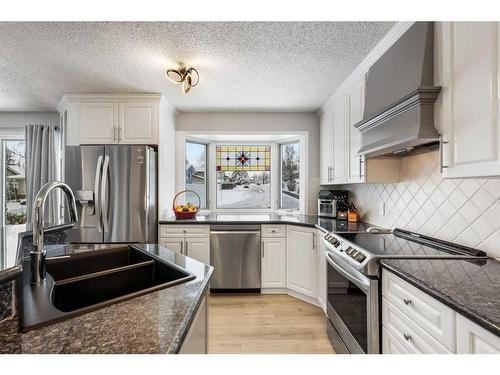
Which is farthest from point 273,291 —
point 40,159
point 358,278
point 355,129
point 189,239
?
point 40,159

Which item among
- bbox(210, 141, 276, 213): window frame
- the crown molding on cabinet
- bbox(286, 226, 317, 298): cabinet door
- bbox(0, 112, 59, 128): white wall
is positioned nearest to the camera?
bbox(286, 226, 317, 298): cabinet door

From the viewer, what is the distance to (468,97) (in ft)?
3.80

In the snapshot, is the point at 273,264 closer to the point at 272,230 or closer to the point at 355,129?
the point at 272,230

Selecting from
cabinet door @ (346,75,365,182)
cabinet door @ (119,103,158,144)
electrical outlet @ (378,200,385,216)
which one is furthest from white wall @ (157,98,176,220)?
electrical outlet @ (378,200,385,216)

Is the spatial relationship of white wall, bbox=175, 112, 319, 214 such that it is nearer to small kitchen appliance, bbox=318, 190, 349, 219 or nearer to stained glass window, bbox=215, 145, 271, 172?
small kitchen appliance, bbox=318, 190, 349, 219

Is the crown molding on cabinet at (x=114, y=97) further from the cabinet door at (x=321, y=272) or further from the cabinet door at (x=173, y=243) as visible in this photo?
the cabinet door at (x=321, y=272)

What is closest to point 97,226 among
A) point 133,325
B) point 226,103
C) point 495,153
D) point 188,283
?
point 226,103

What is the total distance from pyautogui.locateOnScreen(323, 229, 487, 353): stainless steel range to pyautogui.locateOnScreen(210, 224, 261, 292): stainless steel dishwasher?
1.11 meters

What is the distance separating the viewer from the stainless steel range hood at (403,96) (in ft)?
4.57

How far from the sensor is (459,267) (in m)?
1.26

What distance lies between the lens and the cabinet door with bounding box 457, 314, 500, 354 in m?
0.79

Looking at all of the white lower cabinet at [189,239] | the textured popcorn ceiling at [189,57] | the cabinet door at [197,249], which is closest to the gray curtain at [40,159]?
the textured popcorn ceiling at [189,57]
